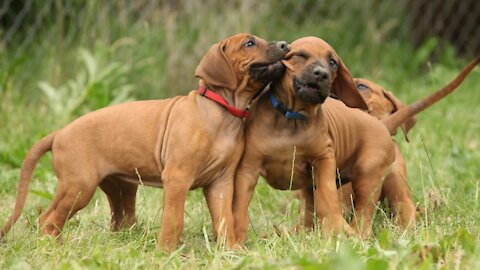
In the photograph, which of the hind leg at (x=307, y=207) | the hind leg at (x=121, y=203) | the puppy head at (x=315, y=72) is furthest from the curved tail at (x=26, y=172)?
the hind leg at (x=307, y=207)

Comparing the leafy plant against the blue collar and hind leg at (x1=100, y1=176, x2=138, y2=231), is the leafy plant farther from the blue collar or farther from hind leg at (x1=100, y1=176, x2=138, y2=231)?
the blue collar

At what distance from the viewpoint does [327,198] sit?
506 cm

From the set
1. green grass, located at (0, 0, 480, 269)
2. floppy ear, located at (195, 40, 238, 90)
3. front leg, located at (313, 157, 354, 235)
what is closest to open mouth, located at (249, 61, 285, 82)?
floppy ear, located at (195, 40, 238, 90)

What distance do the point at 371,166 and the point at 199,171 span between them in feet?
3.45

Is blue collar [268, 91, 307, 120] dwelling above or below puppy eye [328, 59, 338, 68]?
below

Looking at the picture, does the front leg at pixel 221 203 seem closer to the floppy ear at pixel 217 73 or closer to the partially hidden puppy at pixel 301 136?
the partially hidden puppy at pixel 301 136

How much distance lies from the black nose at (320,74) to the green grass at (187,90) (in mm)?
778

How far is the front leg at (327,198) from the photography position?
501 centimetres

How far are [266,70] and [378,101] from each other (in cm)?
135

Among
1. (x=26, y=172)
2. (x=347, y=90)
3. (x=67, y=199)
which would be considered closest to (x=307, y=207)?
(x=347, y=90)

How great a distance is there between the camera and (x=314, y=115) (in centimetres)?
513

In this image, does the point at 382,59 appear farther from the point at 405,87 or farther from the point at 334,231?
the point at 334,231

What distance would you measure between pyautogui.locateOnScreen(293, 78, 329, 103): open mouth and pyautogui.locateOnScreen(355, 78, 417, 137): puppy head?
1.29 meters

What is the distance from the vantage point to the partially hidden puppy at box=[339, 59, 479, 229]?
18.3 feet
